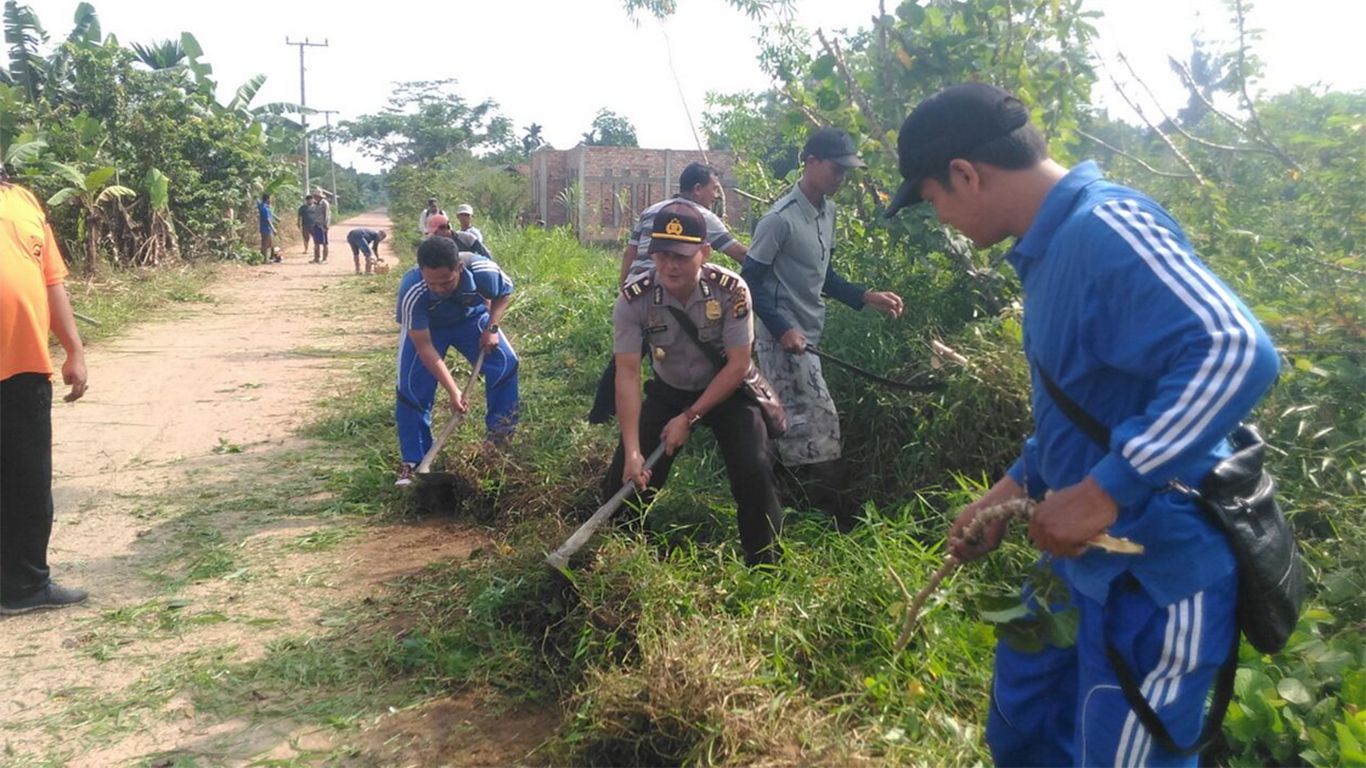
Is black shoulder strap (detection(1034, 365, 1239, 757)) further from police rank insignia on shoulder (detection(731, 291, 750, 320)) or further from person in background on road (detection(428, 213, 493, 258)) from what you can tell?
person in background on road (detection(428, 213, 493, 258))

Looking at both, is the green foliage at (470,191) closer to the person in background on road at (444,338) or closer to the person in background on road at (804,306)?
the person in background on road at (444,338)

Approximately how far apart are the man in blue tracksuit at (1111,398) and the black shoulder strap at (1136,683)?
0.01 meters

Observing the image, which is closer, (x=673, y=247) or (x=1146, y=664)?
(x=1146, y=664)

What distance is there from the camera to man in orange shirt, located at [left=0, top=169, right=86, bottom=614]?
438cm

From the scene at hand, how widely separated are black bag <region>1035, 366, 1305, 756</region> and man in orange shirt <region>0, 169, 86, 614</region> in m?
4.31

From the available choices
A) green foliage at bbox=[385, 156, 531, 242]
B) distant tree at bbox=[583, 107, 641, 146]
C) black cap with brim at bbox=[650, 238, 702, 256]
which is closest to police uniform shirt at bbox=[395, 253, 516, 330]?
black cap with brim at bbox=[650, 238, 702, 256]

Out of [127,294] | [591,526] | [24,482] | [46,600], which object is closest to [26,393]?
[24,482]

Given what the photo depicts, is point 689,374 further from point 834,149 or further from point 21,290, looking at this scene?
point 21,290

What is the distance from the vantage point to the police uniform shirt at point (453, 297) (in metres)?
5.99

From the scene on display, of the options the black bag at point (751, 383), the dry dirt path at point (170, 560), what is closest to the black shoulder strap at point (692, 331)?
the black bag at point (751, 383)

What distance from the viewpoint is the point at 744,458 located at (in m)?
4.06

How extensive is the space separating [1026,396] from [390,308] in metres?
12.8

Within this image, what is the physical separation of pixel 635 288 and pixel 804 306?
119 cm

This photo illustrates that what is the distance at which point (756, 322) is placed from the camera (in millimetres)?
5434
